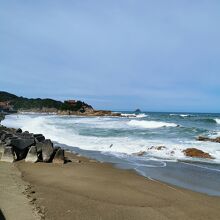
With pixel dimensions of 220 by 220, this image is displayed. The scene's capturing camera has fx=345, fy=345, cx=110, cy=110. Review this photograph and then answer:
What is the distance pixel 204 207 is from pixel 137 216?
1552mm

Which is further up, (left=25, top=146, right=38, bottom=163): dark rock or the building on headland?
the building on headland

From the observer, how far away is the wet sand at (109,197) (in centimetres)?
566

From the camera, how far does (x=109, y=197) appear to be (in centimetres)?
670

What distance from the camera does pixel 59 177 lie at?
333 inches

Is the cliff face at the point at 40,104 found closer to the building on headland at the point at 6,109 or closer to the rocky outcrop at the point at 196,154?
the building on headland at the point at 6,109

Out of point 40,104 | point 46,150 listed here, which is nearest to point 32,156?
point 46,150

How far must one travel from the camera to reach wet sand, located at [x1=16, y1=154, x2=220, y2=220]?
5.66 meters

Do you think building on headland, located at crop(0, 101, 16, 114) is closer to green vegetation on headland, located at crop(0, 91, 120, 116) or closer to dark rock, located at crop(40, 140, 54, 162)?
green vegetation on headland, located at crop(0, 91, 120, 116)

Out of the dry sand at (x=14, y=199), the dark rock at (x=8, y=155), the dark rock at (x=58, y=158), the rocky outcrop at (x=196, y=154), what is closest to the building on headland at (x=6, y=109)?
the rocky outcrop at (x=196, y=154)

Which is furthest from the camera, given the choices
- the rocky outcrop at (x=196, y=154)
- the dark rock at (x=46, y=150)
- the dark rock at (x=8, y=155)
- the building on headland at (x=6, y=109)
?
the building on headland at (x=6, y=109)

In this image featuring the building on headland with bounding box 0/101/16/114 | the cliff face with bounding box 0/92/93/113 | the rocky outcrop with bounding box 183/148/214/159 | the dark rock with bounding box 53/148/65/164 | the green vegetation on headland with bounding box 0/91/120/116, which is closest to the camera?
the dark rock with bounding box 53/148/65/164

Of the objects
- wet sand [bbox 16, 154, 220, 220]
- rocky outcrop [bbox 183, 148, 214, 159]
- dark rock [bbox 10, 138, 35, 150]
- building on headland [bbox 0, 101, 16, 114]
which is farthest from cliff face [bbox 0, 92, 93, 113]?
wet sand [bbox 16, 154, 220, 220]

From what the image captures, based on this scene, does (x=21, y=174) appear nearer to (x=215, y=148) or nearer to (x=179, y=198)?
(x=179, y=198)

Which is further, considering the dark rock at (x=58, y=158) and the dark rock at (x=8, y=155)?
the dark rock at (x=58, y=158)
